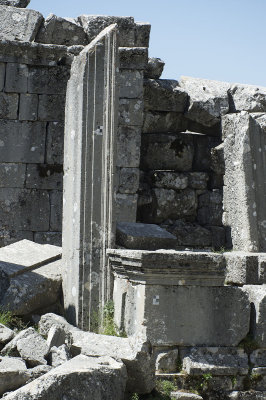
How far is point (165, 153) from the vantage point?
1133 centimetres

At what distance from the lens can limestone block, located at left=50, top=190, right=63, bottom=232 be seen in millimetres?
10352

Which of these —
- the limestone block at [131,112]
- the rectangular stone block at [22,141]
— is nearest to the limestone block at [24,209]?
the rectangular stone block at [22,141]

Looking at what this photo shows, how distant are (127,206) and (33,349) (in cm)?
532

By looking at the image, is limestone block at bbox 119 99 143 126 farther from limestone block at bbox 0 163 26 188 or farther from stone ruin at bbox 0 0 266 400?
limestone block at bbox 0 163 26 188

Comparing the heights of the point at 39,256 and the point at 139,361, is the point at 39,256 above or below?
above

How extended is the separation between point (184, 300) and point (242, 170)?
2.81 meters

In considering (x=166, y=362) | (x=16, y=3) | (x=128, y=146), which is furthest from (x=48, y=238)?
(x=166, y=362)

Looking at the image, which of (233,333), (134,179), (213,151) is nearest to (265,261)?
(233,333)

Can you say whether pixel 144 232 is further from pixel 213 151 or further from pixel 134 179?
pixel 213 151

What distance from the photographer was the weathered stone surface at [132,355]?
4.99 metres

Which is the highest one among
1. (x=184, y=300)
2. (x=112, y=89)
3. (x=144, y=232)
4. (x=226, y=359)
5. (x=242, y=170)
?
(x=112, y=89)

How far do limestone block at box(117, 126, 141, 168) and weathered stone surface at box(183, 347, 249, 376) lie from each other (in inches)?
201

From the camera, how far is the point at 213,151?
11273mm

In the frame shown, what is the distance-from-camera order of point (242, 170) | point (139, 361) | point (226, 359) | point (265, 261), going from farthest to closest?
point (242, 170) < point (265, 261) < point (226, 359) < point (139, 361)
